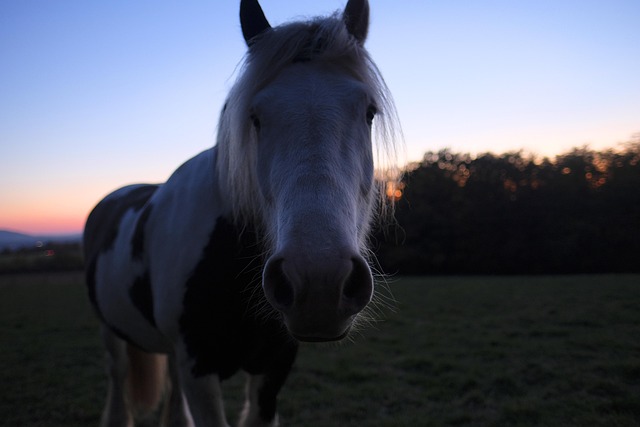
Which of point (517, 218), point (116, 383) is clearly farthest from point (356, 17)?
point (517, 218)

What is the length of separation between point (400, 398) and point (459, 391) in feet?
2.35

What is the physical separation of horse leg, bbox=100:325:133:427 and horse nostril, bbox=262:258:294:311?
2723 millimetres

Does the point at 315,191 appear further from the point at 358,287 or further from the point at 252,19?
the point at 252,19

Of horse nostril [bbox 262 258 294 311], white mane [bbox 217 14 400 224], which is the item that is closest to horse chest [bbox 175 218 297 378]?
white mane [bbox 217 14 400 224]

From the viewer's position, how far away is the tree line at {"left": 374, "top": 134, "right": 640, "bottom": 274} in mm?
27344

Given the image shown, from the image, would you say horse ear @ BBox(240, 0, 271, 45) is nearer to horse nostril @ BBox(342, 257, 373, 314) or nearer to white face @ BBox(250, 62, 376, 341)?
white face @ BBox(250, 62, 376, 341)

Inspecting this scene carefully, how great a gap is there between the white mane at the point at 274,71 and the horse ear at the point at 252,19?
0.31ft

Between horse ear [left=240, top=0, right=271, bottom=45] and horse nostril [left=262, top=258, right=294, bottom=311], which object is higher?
horse ear [left=240, top=0, right=271, bottom=45]

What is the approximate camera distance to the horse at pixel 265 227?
1172 mm

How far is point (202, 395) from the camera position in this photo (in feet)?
6.26

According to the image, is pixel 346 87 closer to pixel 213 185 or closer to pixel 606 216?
pixel 213 185

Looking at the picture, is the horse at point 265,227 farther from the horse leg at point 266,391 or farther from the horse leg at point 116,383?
the horse leg at point 116,383

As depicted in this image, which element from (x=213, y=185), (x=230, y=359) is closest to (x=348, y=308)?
(x=230, y=359)

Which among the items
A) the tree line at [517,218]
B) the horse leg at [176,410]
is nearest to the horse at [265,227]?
the horse leg at [176,410]
